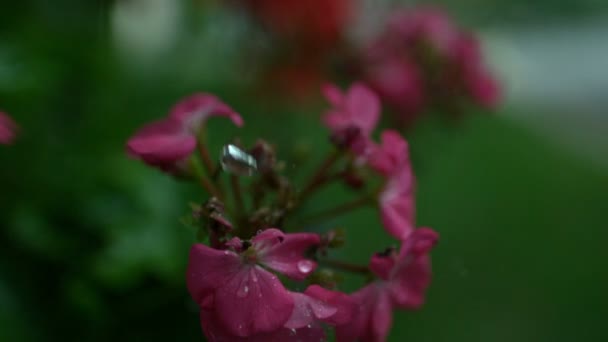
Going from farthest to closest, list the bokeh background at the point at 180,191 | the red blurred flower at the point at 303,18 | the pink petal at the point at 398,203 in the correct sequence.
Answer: the red blurred flower at the point at 303,18
the bokeh background at the point at 180,191
the pink petal at the point at 398,203

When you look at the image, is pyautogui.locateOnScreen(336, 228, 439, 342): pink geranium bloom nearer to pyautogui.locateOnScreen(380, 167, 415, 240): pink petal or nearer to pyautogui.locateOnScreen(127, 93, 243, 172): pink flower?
pyautogui.locateOnScreen(380, 167, 415, 240): pink petal

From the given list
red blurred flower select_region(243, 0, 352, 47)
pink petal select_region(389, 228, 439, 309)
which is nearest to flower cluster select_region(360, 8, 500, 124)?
red blurred flower select_region(243, 0, 352, 47)

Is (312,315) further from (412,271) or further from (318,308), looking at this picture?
(412,271)

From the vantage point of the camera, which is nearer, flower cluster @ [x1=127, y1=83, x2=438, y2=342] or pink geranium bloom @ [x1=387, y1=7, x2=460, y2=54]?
flower cluster @ [x1=127, y1=83, x2=438, y2=342]

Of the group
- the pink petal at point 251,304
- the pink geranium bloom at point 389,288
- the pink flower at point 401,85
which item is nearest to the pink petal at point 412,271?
the pink geranium bloom at point 389,288

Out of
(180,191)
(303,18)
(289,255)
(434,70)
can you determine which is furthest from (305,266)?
(303,18)

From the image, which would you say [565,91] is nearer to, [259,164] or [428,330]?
[428,330]

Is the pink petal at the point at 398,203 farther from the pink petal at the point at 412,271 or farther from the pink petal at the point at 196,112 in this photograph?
the pink petal at the point at 196,112

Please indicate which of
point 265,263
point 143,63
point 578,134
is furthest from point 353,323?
point 578,134
